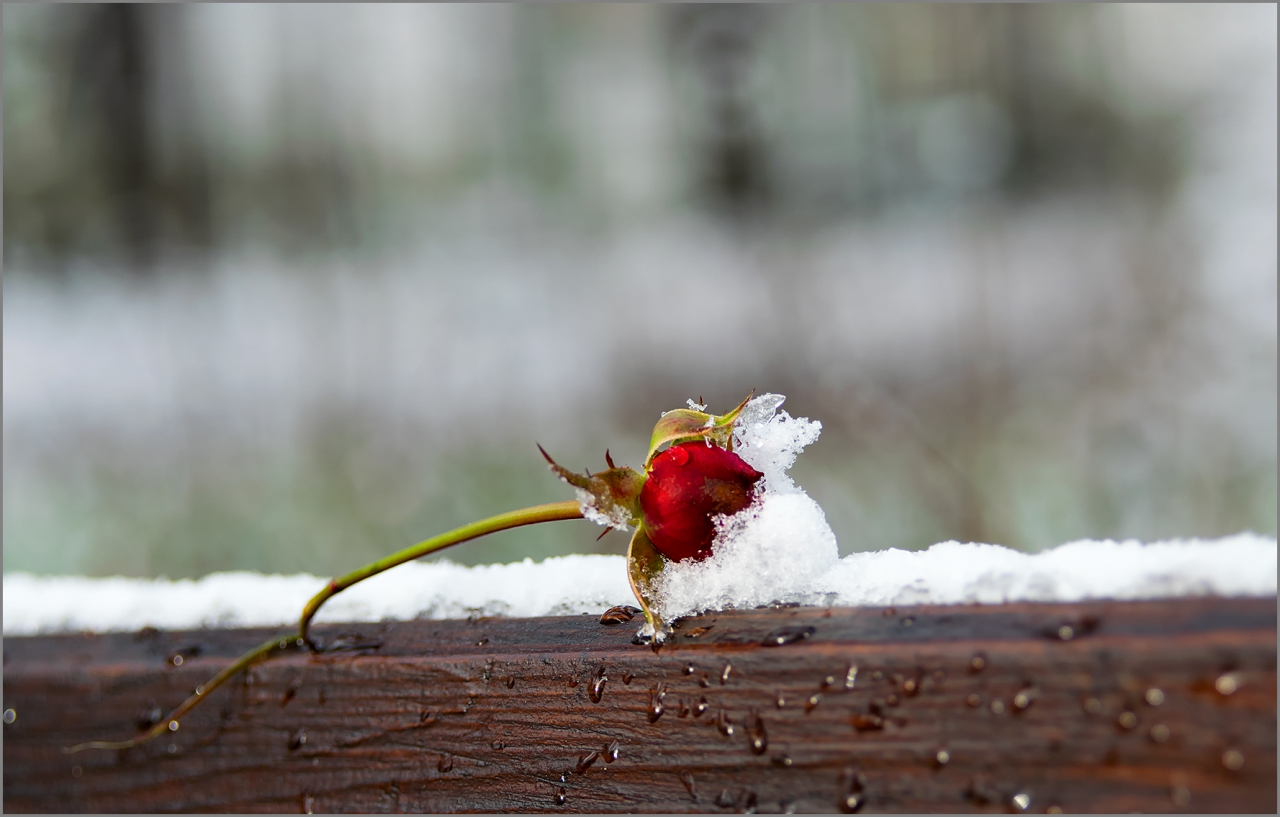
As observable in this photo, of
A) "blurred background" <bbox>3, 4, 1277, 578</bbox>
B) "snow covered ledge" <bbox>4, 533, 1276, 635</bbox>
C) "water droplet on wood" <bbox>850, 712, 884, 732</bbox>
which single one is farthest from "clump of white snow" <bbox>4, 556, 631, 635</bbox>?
"blurred background" <bbox>3, 4, 1277, 578</bbox>

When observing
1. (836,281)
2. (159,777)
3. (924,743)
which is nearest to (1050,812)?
(924,743)

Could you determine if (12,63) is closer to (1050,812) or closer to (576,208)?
(576,208)

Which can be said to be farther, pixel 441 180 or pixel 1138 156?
pixel 441 180

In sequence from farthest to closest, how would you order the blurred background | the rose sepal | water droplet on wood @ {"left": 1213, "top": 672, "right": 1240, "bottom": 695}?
the blurred background → the rose sepal → water droplet on wood @ {"left": 1213, "top": 672, "right": 1240, "bottom": 695}

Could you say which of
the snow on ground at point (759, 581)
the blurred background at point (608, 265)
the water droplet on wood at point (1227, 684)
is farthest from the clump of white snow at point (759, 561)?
the blurred background at point (608, 265)

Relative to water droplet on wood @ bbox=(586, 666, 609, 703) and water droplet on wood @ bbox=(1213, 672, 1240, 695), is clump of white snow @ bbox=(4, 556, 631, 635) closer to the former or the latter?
water droplet on wood @ bbox=(586, 666, 609, 703)

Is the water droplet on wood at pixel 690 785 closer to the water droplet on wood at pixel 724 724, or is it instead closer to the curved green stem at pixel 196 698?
the water droplet on wood at pixel 724 724
